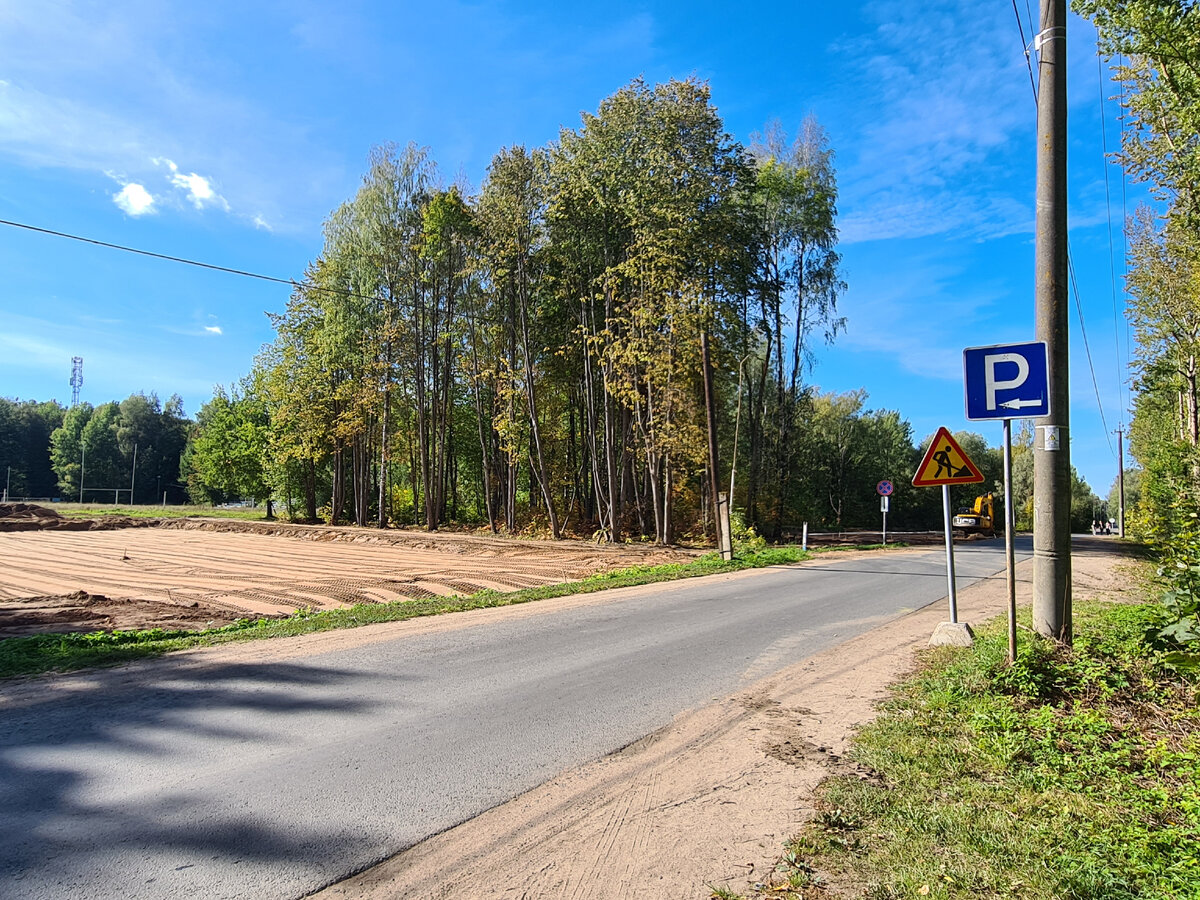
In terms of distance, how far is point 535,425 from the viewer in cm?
2861

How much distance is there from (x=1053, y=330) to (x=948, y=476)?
2.53 meters

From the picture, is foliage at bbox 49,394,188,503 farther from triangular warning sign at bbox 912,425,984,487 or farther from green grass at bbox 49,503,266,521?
triangular warning sign at bbox 912,425,984,487

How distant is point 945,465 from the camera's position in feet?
28.4

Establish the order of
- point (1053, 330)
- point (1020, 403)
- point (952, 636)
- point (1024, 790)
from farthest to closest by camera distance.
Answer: point (952, 636) < point (1053, 330) < point (1020, 403) < point (1024, 790)

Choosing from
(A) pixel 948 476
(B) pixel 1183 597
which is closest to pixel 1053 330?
(A) pixel 948 476

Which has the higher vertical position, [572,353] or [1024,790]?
[572,353]

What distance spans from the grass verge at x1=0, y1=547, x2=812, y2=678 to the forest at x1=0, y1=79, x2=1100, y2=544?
34.6 ft

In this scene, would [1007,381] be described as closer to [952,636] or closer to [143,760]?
[952,636]

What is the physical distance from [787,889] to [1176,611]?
5307 mm

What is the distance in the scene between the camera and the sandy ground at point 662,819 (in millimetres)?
3166

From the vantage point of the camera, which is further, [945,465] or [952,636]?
[945,465]

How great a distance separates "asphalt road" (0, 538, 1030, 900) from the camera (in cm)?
332

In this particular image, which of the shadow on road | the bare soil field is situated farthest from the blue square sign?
the bare soil field

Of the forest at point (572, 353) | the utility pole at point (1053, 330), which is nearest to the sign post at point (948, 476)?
the utility pole at point (1053, 330)
